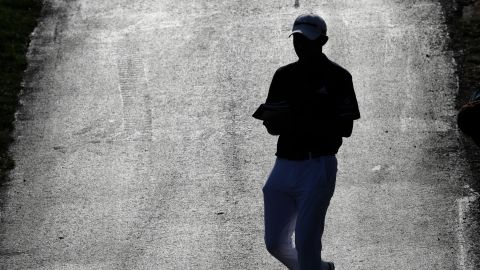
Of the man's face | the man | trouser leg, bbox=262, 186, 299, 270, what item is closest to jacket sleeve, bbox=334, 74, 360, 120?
the man

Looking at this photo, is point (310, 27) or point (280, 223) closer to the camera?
point (310, 27)

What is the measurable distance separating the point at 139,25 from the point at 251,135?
12.2 feet

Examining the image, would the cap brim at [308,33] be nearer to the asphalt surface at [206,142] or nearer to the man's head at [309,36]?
the man's head at [309,36]

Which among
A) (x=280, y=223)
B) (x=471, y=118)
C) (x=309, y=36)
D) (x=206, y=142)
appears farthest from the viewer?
(x=206, y=142)

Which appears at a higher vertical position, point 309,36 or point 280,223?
point 309,36

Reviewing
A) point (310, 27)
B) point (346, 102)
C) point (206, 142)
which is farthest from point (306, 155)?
point (206, 142)

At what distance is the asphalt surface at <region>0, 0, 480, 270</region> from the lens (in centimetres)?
923

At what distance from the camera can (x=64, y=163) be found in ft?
36.2

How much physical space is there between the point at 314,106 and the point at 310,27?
1.83 feet

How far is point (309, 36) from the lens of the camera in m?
6.93

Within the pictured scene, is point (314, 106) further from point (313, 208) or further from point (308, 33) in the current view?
point (313, 208)

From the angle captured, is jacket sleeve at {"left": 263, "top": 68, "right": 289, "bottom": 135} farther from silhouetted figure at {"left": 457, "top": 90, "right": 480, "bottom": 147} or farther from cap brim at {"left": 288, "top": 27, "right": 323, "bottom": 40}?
silhouetted figure at {"left": 457, "top": 90, "right": 480, "bottom": 147}

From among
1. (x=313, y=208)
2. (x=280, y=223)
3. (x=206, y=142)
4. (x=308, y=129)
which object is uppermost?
(x=308, y=129)

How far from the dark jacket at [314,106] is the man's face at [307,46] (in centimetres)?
6
